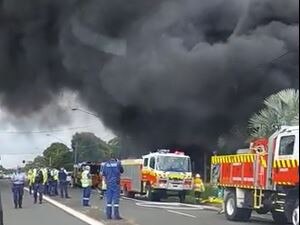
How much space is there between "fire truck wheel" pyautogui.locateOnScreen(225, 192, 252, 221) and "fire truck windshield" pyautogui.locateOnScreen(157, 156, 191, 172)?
1064 centimetres

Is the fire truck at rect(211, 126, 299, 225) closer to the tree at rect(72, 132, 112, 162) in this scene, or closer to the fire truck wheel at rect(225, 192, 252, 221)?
the fire truck wheel at rect(225, 192, 252, 221)

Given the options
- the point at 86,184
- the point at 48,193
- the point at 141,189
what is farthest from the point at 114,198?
the point at 48,193

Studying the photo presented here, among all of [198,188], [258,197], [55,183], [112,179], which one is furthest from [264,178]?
[55,183]

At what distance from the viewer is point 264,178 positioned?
1477 cm

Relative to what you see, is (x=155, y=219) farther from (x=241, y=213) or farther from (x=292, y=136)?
(x=292, y=136)

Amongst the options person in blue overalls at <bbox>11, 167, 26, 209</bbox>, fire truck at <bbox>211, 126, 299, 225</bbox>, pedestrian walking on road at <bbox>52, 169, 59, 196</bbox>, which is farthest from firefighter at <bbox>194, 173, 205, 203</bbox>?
fire truck at <bbox>211, 126, 299, 225</bbox>

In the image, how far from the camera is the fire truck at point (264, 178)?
12820 millimetres

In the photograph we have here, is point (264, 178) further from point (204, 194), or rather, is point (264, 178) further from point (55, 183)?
point (55, 183)

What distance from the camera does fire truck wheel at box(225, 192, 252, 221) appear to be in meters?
16.8

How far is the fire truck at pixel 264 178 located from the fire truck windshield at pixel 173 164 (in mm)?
9239

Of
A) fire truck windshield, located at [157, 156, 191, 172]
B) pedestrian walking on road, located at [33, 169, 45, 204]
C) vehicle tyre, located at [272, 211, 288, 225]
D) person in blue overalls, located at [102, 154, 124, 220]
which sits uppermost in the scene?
fire truck windshield, located at [157, 156, 191, 172]

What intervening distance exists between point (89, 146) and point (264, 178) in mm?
83104

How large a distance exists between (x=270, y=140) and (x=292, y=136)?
1.21 metres

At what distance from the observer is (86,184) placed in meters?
21.2
